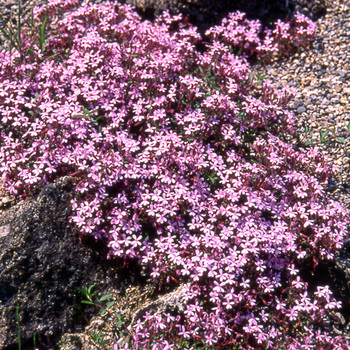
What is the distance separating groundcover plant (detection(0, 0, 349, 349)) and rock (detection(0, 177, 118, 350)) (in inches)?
11.6

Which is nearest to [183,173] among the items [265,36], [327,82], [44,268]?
[44,268]

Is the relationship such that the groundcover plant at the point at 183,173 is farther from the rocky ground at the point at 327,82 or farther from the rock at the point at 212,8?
the rock at the point at 212,8

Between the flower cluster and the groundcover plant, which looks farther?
→ the flower cluster

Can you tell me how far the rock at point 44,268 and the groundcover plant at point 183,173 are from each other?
0.29m

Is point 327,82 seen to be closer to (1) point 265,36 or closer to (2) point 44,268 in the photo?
(1) point 265,36

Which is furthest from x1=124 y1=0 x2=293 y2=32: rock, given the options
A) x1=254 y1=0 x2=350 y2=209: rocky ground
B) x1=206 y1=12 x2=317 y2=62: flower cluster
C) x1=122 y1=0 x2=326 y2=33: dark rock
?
x1=254 y1=0 x2=350 y2=209: rocky ground

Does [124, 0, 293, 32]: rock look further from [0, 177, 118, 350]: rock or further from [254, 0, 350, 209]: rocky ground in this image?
[0, 177, 118, 350]: rock

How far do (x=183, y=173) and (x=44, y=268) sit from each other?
1969 millimetres

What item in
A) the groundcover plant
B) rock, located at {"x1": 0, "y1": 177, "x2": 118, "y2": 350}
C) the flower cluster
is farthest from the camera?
the flower cluster

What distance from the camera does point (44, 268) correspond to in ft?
13.9

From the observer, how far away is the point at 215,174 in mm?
5043

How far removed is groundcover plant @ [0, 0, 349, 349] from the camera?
433 cm

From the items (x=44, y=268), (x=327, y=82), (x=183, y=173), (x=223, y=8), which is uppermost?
(x=223, y=8)

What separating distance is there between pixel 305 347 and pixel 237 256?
1214 millimetres
